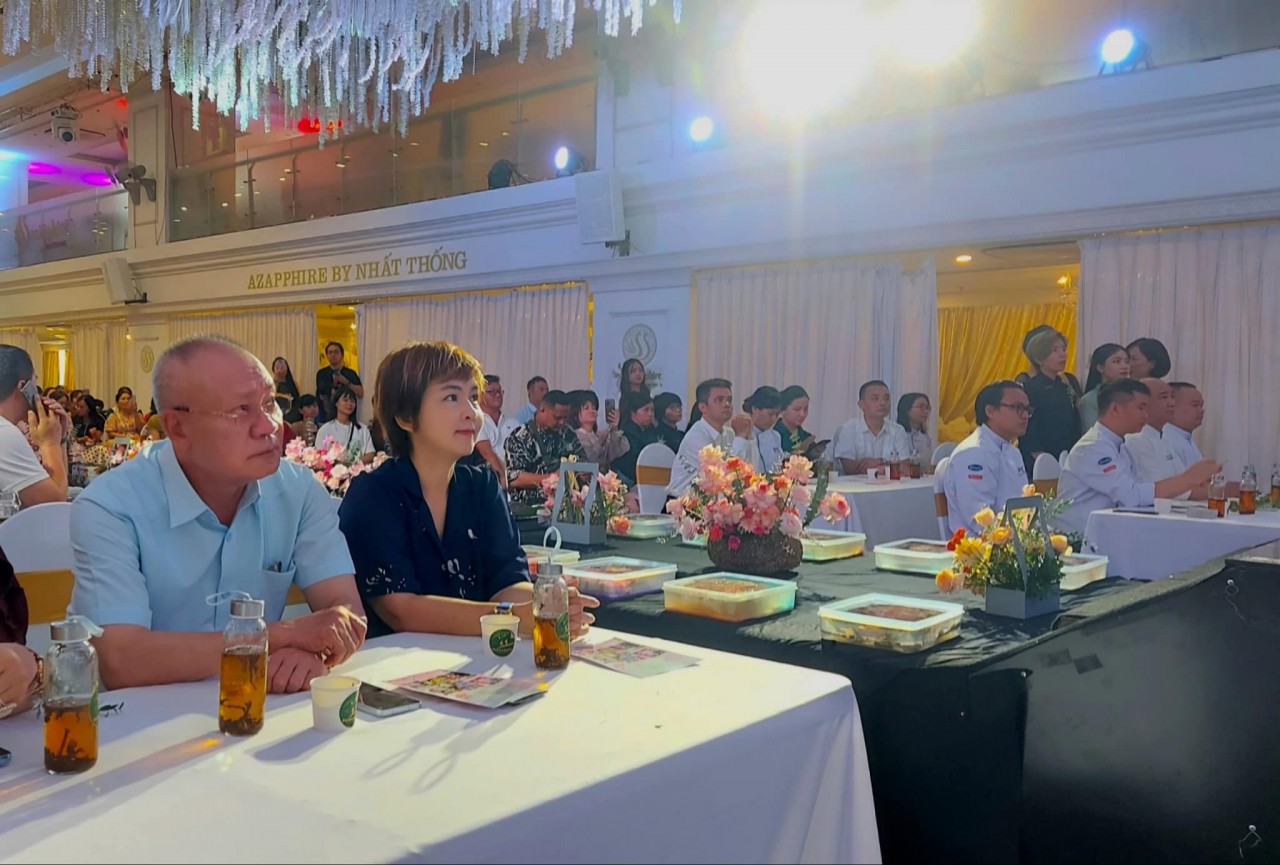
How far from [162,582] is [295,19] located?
2.35m

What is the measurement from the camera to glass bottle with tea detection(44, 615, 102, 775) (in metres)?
1.21

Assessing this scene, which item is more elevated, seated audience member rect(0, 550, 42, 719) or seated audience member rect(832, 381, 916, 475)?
seated audience member rect(832, 381, 916, 475)

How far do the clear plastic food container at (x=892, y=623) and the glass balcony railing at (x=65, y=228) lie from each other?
13.4m

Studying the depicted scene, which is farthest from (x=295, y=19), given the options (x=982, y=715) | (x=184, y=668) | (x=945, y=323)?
(x=945, y=323)

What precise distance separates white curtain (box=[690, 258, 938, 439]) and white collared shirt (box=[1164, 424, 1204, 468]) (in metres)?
1.76

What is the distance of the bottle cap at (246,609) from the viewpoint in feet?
4.52

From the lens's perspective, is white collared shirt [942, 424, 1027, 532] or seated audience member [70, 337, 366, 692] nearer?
seated audience member [70, 337, 366, 692]

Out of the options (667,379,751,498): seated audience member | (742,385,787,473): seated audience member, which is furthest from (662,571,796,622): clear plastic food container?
(742,385,787,473): seated audience member

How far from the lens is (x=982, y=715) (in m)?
1.92

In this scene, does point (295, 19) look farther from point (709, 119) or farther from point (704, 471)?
point (709, 119)

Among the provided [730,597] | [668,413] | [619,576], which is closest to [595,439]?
[668,413]

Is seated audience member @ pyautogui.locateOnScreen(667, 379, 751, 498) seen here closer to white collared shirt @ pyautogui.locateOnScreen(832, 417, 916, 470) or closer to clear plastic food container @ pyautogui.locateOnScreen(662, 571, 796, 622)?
white collared shirt @ pyautogui.locateOnScreen(832, 417, 916, 470)

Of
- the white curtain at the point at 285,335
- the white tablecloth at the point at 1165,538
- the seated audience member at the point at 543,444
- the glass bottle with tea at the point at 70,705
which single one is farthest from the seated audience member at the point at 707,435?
the white curtain at the point at 285,335

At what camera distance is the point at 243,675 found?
1352 millimetres
